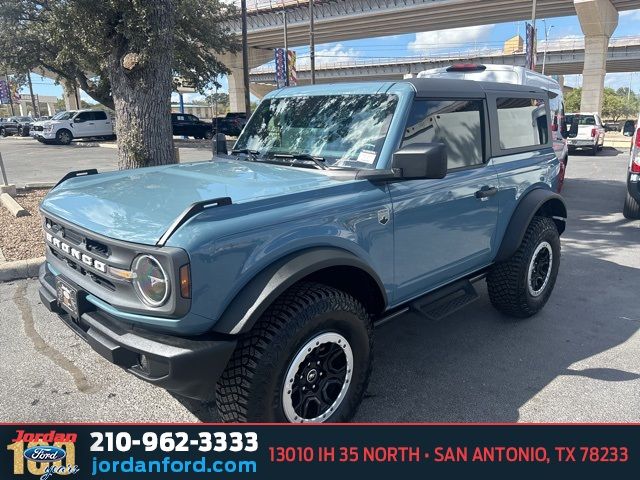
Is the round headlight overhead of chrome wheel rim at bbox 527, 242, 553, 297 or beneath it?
overhead

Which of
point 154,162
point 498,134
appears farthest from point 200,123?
point 498,134

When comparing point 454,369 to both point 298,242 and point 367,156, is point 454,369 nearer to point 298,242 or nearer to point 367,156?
point 367,156

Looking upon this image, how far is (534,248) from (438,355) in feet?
4.23

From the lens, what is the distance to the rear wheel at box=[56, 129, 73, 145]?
25656 millimetres

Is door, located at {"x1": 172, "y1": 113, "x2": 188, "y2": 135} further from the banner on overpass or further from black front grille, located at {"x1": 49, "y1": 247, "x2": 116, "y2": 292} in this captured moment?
black front grille, located at {"x1": 49, "y1": 247, "x2": 116, "y2": 292}

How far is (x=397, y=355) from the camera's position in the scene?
152 inches

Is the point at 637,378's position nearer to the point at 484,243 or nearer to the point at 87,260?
the point at 484,243

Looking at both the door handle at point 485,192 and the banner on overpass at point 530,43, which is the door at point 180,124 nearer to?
the banner on overpass at point 530,43

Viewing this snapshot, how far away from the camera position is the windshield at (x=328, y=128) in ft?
10.4

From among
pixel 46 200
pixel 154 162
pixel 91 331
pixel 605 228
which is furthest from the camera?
pixel 605 228

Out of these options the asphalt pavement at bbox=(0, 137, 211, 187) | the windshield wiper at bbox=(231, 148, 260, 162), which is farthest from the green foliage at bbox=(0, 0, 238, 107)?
the windshield wiper at bbox=(231, 148, 260, 162)

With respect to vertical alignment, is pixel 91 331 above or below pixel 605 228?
above

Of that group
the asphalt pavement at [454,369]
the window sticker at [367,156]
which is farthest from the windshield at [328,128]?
the asphalt pavement at [454,369]

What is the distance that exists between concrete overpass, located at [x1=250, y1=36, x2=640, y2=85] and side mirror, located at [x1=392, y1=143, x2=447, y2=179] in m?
43.6
